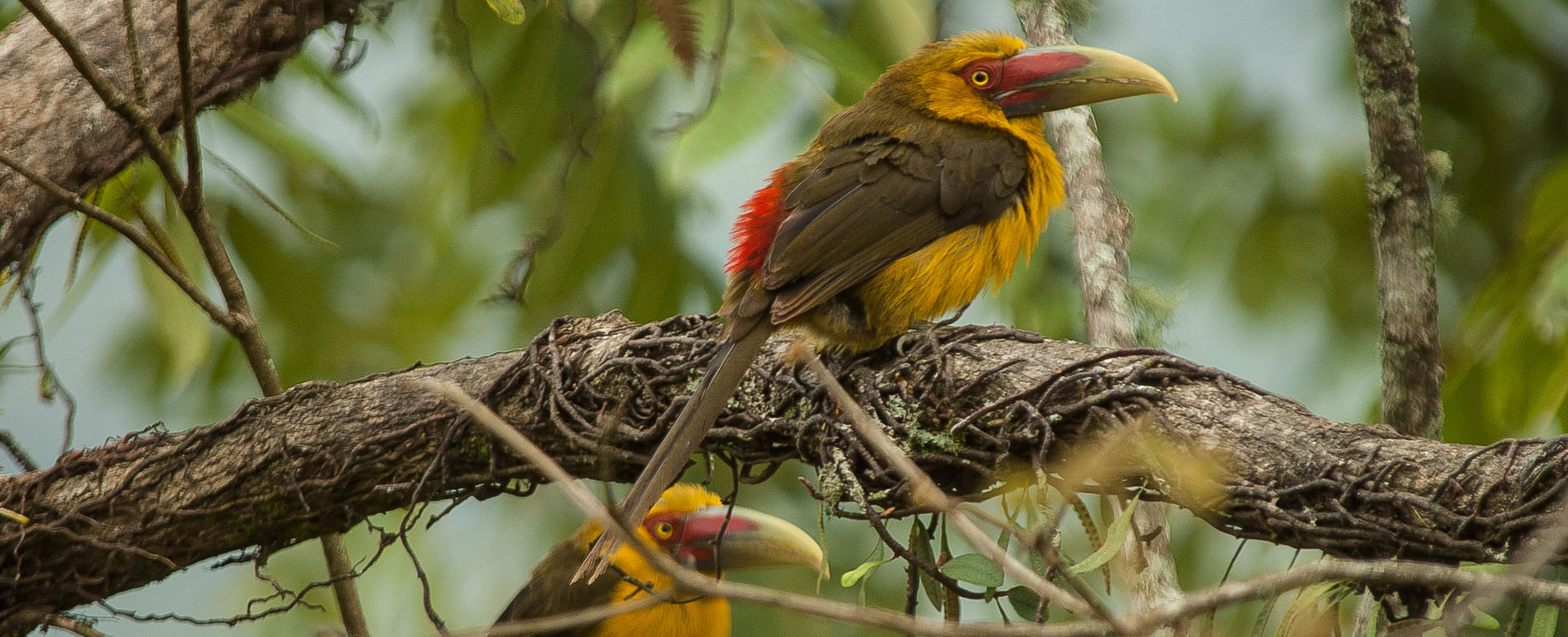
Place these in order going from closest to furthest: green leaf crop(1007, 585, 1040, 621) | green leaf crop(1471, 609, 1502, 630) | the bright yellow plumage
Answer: green leaf crop(1471, 609, 1502, 630), green leaf crop(1007, 585, 1040, 621), the bright yellow plumage

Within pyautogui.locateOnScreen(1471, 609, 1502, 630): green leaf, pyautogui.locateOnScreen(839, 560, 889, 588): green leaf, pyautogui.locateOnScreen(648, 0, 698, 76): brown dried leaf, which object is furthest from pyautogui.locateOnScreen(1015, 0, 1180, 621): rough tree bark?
pyautogui.locateOnScreen(648, 0, 698, 76): brown dried leaf

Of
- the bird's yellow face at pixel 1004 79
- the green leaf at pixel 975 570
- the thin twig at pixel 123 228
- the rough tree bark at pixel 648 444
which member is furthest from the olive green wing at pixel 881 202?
the thin twig at pixel 123 228

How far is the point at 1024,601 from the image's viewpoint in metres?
2.39

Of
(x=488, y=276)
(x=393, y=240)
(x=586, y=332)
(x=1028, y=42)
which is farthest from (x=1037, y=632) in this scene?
(x=393, y=240)

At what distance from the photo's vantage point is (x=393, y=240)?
23.6 ft

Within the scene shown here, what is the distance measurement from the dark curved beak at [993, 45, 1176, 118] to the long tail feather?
4.37ft

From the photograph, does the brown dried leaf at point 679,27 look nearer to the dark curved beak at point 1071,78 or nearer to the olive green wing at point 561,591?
the dark curved beak at point 1071,78

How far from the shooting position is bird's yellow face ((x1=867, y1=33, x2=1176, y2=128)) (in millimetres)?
3354

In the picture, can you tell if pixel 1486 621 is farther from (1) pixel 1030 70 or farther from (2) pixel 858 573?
(1) pixel 1030 70

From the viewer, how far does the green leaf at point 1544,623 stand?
1.98 meters

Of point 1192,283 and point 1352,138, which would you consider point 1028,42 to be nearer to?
point 1192,283

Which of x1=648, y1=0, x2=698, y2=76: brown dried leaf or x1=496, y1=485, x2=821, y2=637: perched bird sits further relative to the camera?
x1=496, y1=485, x2=821, y2=637: perched bird

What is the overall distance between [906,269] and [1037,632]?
1960 mm

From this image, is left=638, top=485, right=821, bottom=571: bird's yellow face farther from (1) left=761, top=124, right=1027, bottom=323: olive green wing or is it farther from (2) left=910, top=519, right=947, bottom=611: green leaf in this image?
(2) left=910, top=519, right=947, bottom=611: green leaf
